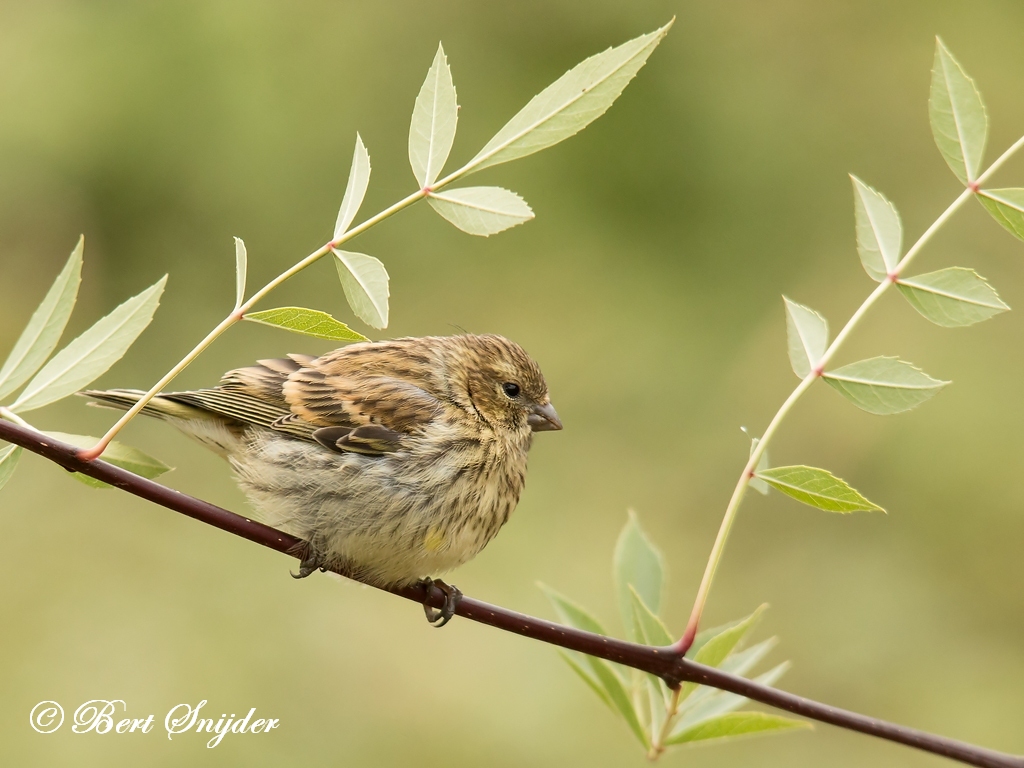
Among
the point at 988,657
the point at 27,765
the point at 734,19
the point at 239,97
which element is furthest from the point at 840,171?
the point at 27,765

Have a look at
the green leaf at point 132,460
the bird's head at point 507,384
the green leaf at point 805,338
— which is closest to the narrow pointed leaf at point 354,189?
the green leaf at point 132,460

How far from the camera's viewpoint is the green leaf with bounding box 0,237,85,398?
92.6 inches

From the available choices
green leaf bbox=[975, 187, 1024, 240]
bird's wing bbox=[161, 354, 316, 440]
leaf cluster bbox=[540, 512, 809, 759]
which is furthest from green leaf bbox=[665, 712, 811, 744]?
bird's wing bbox=[161, 354, 316, 440]

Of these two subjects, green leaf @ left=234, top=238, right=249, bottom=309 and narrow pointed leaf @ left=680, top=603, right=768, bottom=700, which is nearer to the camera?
green leaf @ left=234, top=238, right=249, bottom=309

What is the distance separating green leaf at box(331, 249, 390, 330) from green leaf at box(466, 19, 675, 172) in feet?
0.86

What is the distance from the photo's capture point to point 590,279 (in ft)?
26.7

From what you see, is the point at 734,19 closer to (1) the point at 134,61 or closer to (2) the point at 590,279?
(2) the point at 590,279

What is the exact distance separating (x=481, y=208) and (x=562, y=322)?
596cm

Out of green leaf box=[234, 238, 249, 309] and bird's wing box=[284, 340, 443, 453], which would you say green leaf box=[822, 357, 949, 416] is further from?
bird's wing box=[284, 340, 443, 453]

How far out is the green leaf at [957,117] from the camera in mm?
2191

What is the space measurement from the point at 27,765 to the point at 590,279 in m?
4.76

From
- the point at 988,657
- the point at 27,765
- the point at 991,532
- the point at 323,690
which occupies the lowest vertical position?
the point at 27,765

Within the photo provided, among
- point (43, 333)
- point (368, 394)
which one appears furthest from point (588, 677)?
point (368, 394)

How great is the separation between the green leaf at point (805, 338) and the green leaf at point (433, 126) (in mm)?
793
